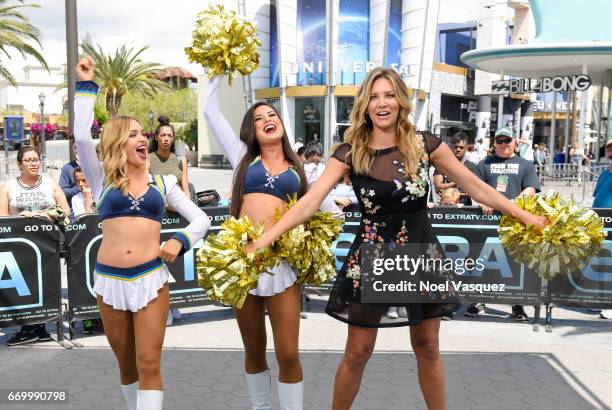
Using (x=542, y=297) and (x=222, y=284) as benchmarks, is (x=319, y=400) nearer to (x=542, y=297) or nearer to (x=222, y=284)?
(x=222, y=284)

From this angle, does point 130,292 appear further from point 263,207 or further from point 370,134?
point 370,134

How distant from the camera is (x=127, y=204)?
320 cm

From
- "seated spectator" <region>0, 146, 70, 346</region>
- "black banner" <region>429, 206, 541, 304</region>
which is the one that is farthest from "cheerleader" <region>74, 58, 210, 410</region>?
"black banner" <region>429, 206, 541, 304</region>

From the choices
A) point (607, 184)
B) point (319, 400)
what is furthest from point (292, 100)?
point (319, 400)

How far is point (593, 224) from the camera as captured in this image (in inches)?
135

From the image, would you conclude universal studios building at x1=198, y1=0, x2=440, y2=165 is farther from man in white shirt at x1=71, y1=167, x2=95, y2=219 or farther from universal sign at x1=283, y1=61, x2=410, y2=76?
man in white shirt at x1=71, y1=167, x2=95, y2=219

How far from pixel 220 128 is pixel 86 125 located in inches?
31.2

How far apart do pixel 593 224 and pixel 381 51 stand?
3158 cm

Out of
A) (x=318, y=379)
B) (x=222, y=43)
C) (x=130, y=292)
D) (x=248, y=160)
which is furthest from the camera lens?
(x=318, y=379)

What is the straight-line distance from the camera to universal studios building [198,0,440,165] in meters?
33.3

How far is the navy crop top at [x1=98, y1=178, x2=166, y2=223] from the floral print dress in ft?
3.28

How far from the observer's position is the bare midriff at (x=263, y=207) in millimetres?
3383

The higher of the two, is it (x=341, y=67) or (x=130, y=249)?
(x=341, y=67)

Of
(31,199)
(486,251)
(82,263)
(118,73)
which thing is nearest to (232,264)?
(82,263)
